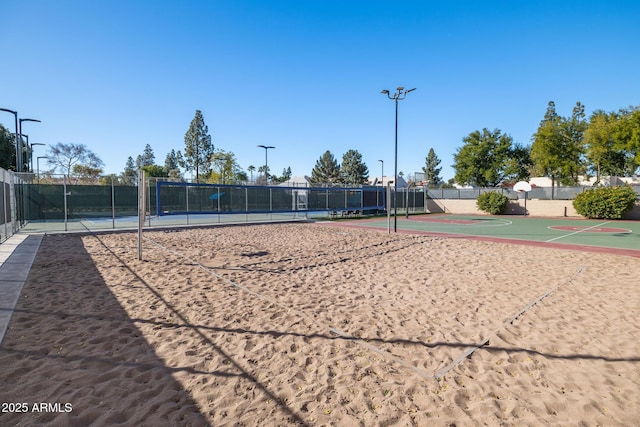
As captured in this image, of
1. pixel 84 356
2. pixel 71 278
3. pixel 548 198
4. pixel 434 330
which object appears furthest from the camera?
pixel 548 198

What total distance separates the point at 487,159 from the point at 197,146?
155ft

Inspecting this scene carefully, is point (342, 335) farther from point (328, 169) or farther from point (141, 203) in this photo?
point (328, 169)

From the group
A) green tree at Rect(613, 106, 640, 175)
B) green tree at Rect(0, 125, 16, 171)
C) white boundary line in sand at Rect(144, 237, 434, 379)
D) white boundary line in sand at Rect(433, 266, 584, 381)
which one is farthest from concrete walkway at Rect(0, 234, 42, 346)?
green tree at Rect(613, 106, 640, 175)

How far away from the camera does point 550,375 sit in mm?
3482

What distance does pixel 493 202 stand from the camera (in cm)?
3017

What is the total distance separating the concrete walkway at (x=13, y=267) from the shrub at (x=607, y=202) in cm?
3095

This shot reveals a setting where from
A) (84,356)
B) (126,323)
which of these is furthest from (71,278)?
(84,356)

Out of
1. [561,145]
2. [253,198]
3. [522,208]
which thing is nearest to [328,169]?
[561,145]

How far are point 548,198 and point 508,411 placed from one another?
3337 cm

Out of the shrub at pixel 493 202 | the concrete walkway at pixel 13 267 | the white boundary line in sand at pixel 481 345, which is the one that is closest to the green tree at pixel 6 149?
the concrete walkway at pixel 13 267

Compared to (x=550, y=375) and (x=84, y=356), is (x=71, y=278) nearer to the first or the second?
(x=84, y=356)

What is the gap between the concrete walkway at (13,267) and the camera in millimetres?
5062

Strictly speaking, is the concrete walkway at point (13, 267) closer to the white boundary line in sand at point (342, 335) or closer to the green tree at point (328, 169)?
the white boundary line in sand at point (342, 335)

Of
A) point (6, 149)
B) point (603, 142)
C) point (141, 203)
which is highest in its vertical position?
point (603, 142)
